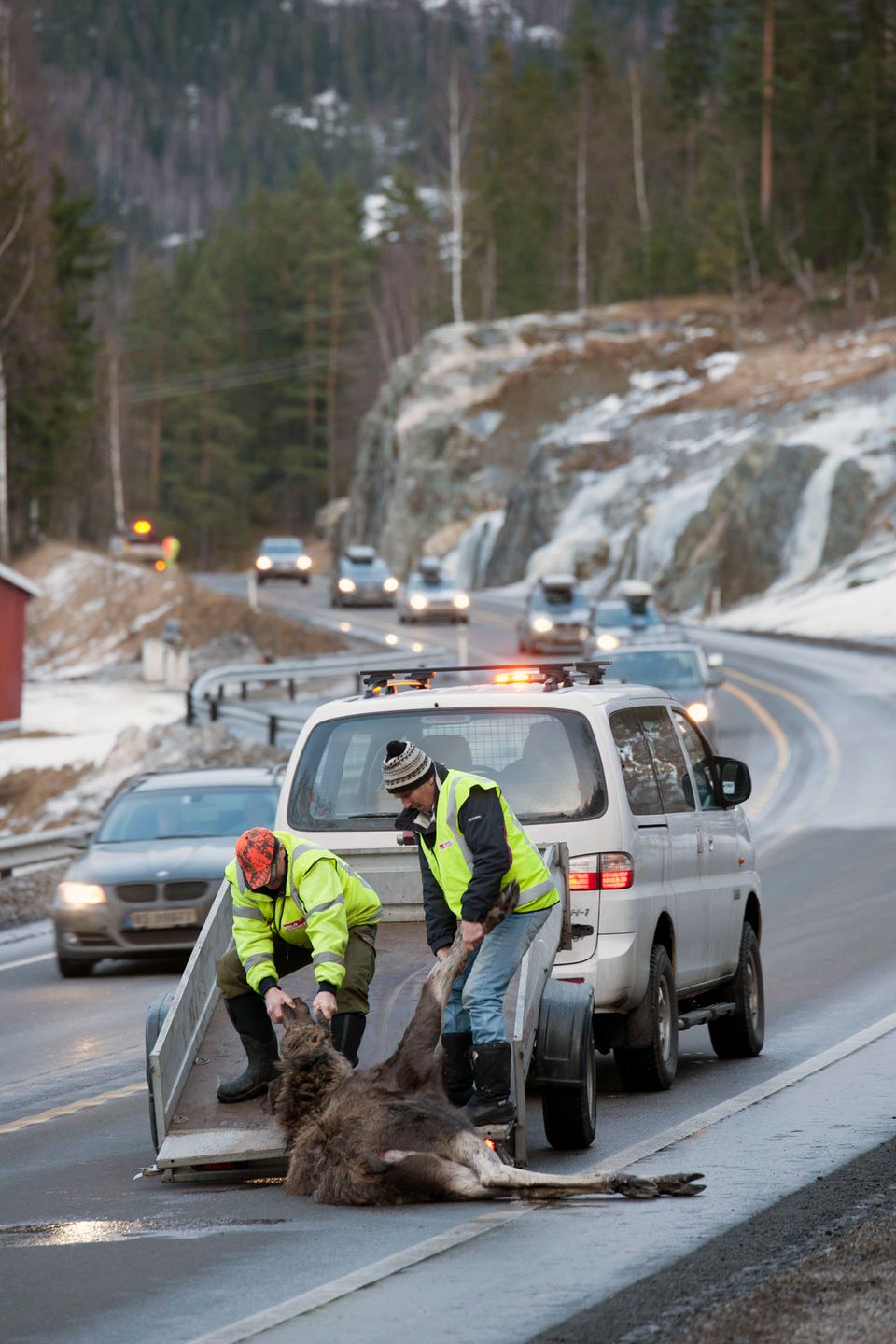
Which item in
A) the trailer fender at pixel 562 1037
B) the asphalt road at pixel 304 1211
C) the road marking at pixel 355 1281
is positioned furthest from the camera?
the trailer fender at pixel 562 1037

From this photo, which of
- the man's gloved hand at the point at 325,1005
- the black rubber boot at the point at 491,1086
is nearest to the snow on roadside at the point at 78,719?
the man's gloved hand at the point at 325,1005

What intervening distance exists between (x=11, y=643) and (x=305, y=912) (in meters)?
37.5

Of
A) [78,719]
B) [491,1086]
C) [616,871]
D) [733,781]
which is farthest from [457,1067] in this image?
[78,719]

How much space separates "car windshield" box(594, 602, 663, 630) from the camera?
3825cm

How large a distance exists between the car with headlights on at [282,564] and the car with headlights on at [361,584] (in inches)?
395

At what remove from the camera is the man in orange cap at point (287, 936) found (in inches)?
320

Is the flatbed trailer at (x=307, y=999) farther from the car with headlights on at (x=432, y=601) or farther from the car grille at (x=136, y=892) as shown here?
the car with headlights on at (x=432, y=601)

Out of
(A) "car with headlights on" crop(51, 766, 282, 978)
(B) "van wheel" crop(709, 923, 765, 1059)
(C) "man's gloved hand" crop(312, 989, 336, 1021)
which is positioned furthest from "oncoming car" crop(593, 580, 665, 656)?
(C) "man's gloved hand" crop(312, 989, 336, 1021)

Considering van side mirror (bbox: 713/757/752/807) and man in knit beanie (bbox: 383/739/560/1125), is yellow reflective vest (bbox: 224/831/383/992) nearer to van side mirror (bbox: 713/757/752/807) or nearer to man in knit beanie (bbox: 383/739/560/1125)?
man in knit beanie (bbox: 383/739/560/1125)

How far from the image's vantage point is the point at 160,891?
51.9 ft

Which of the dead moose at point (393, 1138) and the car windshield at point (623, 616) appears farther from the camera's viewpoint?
the car windshield at point (623, 616)

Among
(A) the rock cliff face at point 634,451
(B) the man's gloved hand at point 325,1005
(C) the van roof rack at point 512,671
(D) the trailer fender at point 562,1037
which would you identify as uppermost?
(A) the rock cliff face at point 634,451

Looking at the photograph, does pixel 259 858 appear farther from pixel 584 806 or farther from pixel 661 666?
pixel 661 666

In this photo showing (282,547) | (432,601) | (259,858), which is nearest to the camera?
(259,858)
